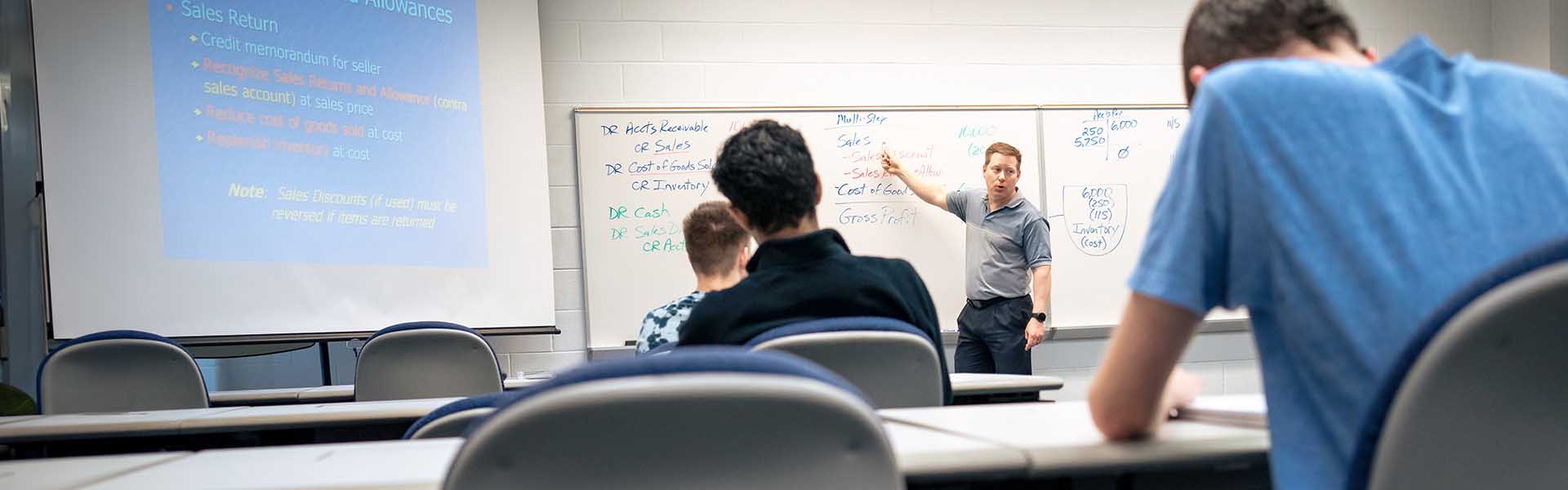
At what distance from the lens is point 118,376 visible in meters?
2.41

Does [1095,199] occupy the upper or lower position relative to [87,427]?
upper

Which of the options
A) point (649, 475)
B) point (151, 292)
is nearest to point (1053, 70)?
point (151, 292)

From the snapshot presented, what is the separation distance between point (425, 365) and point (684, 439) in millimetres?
2286

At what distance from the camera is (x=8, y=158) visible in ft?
12.0

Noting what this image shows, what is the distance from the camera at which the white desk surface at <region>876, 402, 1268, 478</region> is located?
875 mm

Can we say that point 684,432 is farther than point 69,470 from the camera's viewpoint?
No

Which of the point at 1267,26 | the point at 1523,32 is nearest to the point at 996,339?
the point at 1523,32

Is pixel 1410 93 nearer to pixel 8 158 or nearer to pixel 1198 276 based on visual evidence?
pixel 1198 276

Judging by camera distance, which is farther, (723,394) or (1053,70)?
(1053,70)

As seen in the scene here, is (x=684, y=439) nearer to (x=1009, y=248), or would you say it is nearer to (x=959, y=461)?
(x=959, y=461)

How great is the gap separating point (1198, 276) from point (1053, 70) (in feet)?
12.9

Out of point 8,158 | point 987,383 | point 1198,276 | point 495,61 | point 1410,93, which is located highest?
point 495,61

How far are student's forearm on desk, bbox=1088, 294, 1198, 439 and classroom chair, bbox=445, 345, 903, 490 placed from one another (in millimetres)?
291

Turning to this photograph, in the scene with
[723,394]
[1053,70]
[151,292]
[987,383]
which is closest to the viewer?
[723,394]
